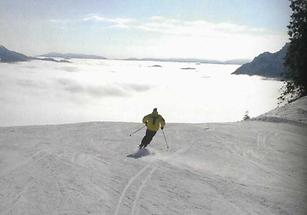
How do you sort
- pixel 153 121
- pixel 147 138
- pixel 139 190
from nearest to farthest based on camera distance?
pixel 139 190
pixel 147 138
pixel 153 121

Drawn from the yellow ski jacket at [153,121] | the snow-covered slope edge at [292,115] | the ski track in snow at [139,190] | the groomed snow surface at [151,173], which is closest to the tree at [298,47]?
the snow-covered slope edge at [292,115]

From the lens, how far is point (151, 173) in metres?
13.8

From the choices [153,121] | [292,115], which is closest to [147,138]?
[153,121]

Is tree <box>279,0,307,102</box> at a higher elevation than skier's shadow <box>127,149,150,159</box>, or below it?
higher

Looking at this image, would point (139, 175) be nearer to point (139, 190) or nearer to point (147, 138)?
point (139, 190)

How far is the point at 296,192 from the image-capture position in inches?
→ 506

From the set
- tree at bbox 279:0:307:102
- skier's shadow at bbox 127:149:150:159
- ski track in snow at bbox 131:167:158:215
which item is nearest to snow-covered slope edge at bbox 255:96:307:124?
tree at bbox 279:0:307:102

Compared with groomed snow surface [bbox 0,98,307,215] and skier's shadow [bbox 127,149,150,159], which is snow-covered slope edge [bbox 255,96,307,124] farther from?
skier's shadow [bbox 127,149,150,159]

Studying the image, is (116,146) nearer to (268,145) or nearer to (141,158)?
(141,158)

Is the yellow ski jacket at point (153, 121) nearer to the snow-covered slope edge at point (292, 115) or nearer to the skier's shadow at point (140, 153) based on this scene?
the skier's shadow at point (140, 153)

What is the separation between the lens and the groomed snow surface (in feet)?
36.2

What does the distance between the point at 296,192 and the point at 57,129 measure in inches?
641

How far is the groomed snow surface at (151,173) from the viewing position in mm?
11031

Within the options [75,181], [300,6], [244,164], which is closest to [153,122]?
[244,164]
